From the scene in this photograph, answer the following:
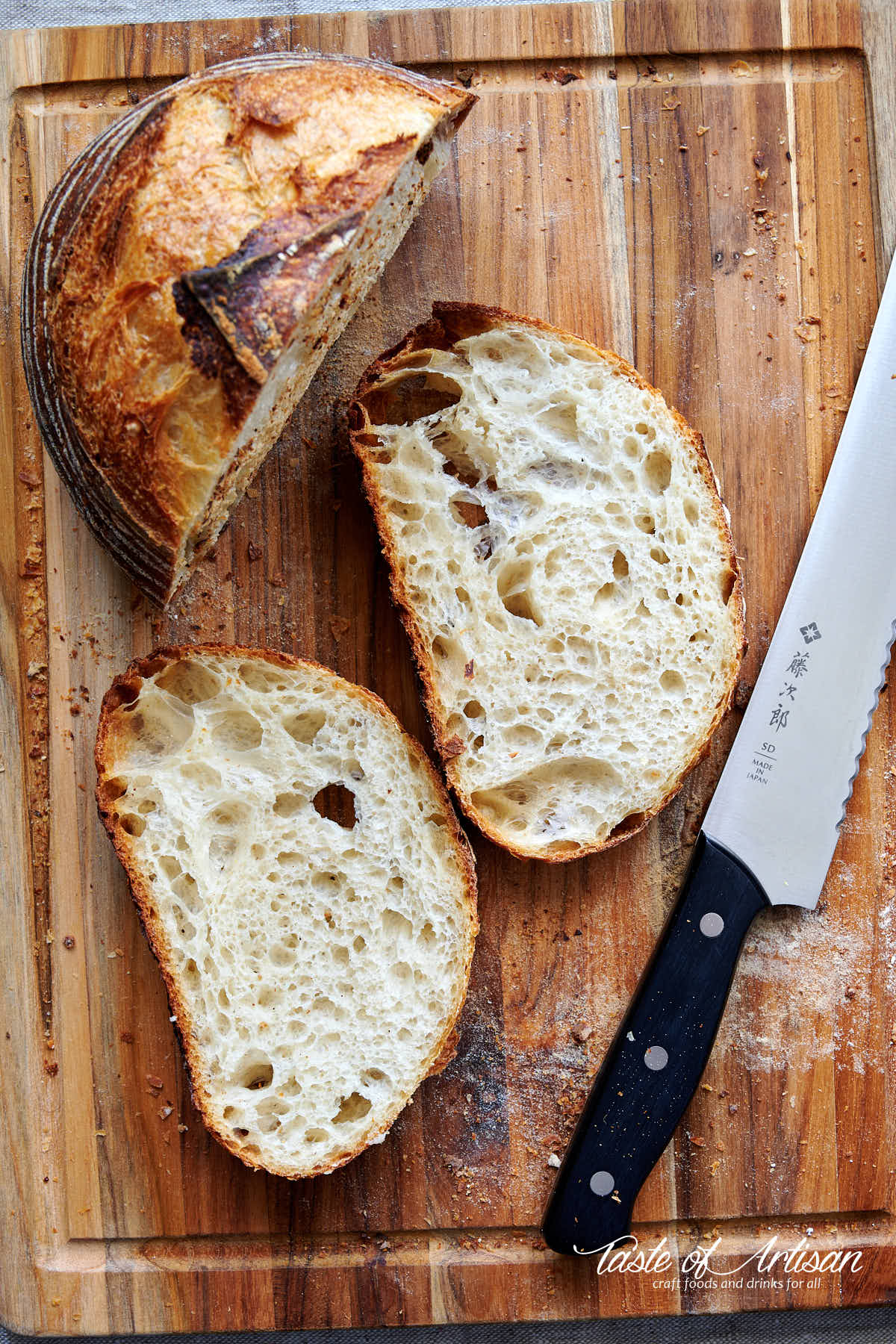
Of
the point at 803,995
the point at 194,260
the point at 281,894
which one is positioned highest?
the point at 194,260

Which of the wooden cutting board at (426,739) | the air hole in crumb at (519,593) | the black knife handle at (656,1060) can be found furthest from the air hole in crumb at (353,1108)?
the air hole in crumb at (519,593)

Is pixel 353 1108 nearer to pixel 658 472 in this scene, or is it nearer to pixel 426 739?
pixel 426 739

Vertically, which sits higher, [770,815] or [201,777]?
[201,777]

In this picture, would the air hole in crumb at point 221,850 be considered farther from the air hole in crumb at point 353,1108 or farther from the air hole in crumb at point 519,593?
the air hole in crumb at point 519,593

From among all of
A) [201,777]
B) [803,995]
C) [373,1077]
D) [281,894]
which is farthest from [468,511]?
[803,995]

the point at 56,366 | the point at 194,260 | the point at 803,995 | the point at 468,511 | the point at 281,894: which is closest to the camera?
the point at 194,260
